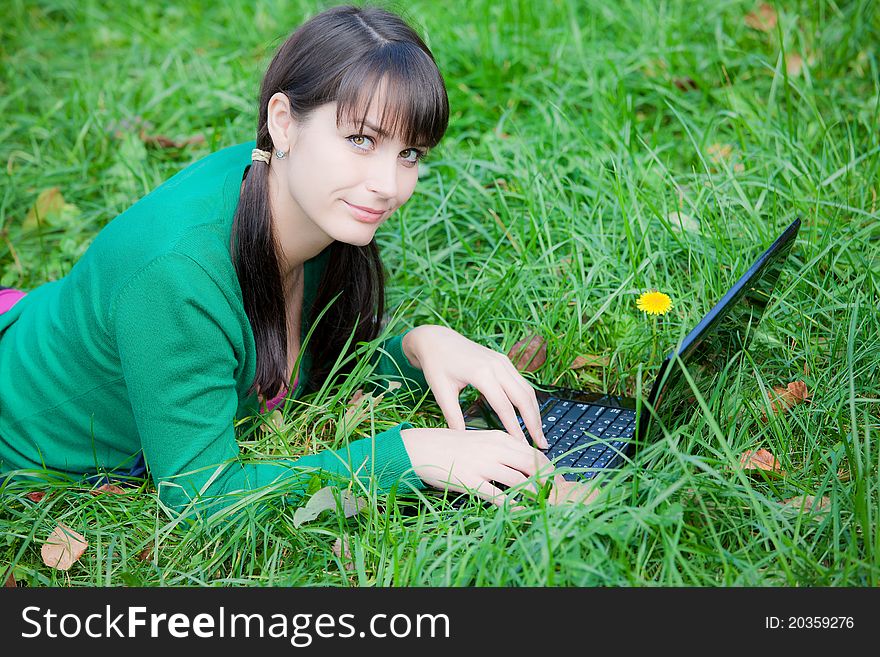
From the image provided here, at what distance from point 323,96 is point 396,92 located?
0.47ft

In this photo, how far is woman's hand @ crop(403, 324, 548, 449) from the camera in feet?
6.61

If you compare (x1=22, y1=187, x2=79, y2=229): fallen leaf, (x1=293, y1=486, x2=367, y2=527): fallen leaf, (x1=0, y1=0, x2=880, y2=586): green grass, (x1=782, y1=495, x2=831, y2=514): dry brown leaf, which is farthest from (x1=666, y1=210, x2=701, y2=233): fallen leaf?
(x1=22, y1=187, x2=79, y2=229): fallen leaf

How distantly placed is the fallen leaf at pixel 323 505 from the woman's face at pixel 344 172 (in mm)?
514

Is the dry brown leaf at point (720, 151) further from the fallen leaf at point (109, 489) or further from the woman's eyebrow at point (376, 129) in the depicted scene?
the fallen leaf at point (109, 489)

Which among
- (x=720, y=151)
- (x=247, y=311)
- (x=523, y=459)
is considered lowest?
(x=523, y=459)

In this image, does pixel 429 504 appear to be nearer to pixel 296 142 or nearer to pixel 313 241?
pixel 313 241

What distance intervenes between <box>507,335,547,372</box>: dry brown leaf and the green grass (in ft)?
0.08

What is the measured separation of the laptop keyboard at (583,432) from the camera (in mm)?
1991

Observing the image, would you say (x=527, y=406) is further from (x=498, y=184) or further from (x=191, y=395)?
(x=498, y=184)

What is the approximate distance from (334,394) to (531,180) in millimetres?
959

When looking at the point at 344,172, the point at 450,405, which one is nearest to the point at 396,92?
the point at 344,172

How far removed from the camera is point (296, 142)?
76.0 inches

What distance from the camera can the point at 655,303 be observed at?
2.43 meters

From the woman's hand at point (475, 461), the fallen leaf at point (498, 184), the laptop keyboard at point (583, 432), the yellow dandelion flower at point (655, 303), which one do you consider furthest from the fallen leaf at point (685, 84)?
the woman's hand at point (475, 461)
